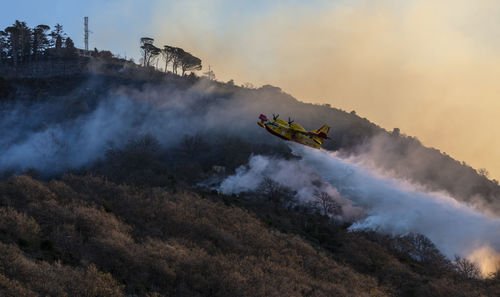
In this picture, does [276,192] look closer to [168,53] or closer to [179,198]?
[179,198]

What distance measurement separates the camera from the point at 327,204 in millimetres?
78438

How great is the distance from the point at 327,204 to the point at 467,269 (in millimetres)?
27826

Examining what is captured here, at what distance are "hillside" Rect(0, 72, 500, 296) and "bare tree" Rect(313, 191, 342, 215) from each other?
2.45 metres

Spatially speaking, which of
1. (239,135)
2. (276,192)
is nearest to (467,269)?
(276,192)

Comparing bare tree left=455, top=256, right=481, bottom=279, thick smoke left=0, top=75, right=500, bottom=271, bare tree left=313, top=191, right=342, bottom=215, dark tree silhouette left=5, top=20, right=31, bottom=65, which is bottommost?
bare tree left=455, top=256, right=481, bottom=279

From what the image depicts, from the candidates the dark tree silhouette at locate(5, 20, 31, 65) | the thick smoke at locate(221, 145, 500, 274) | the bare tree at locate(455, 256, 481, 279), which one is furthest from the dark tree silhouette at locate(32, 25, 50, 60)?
the bare tree at locate(455, 256, 481, 279)

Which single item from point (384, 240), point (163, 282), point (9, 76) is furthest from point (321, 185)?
point (9, 76)

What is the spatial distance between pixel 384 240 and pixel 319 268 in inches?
1107

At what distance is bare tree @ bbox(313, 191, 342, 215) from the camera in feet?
255

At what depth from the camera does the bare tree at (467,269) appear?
5499cm

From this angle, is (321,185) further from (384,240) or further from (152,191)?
(152,191)

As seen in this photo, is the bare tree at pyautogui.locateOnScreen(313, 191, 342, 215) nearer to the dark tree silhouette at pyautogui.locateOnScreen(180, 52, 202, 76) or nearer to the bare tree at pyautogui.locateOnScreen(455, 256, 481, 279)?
the bare tree at pyautogui.locateOnScreen(455, 256, 481, 279)

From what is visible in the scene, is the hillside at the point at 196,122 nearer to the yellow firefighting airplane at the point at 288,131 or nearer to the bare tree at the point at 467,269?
the yellow firefighting airplane at the point at 288,131

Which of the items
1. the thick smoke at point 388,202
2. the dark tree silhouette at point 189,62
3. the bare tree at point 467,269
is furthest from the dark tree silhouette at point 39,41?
the bare tree at point 467,269
